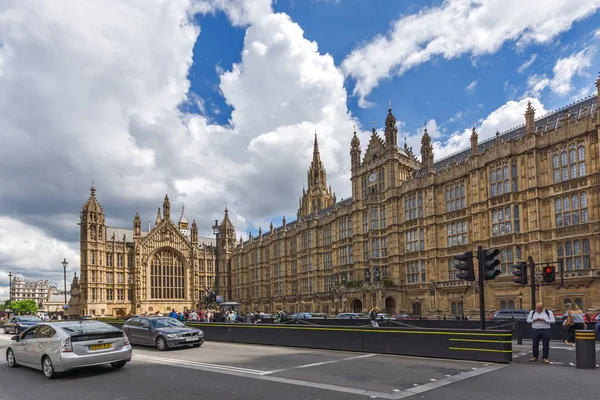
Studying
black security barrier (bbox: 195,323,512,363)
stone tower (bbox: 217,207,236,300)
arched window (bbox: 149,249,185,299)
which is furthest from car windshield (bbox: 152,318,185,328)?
arched window (bbox: 149,249,185,299)

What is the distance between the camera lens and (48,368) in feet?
41.2

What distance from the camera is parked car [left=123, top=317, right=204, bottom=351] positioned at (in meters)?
19.4

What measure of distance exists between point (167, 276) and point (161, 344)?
69417mm

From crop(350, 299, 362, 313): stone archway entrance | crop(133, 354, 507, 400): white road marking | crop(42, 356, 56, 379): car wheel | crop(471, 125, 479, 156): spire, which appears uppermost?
crop(471, 125, 479, 156): spire

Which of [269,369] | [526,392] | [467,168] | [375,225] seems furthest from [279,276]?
[526,392]

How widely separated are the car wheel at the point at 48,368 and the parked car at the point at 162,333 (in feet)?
21.9

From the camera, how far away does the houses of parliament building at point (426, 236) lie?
3228 cm

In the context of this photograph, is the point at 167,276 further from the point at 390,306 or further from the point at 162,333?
the point at 162,333

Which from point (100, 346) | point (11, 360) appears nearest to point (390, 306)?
point (11, 360)

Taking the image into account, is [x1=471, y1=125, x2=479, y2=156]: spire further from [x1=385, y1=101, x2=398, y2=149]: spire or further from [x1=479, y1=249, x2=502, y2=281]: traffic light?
[x1=479, y1=249, x2=502, y2=281]: traffic light

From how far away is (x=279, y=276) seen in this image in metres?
68.3

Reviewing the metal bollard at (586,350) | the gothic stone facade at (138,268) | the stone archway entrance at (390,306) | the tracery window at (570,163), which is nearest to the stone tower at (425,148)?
the stone archway entrance at (390,306)

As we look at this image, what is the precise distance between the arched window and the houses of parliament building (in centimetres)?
216

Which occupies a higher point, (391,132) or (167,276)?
(391,132)
